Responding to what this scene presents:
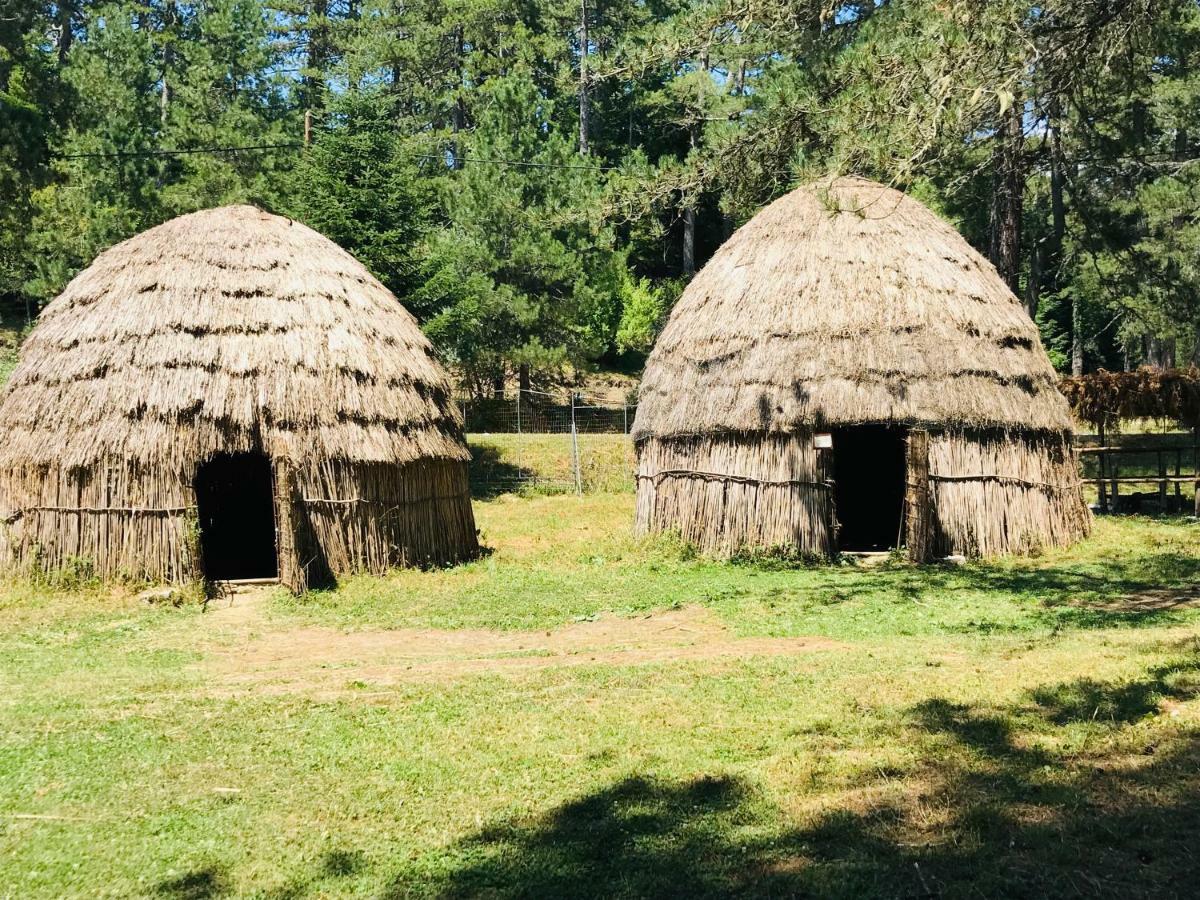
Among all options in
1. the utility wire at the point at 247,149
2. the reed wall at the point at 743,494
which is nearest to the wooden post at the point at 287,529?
the reed wall at the point at 743,494

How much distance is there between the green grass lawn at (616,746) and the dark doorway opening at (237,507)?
623 cm

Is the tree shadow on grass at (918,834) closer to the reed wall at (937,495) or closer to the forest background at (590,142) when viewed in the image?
the forest background at (590,142)

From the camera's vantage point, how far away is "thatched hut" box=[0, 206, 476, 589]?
44.2 feet

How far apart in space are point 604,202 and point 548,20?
109 feet

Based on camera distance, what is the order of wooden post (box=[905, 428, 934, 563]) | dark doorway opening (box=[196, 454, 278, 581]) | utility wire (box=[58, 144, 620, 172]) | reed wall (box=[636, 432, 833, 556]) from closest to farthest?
wooden post (box=[905, 428, 934, 563]) → reed wall (box=[636, 432, 833, 556]) → dark doorway opening (box=[196, 454, 278, 581]) → utility wire (box=[58, 144, 620, 172])

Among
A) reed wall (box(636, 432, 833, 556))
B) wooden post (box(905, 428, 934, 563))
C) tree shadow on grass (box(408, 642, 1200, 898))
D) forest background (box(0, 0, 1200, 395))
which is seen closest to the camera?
tree shadow on grass (box(408, 642, 1200, 898))

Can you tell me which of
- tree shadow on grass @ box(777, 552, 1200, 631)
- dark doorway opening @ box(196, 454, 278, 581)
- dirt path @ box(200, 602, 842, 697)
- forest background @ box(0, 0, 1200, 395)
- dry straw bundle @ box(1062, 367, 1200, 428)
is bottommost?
dirt path @ box(200, 602, 842, 697)

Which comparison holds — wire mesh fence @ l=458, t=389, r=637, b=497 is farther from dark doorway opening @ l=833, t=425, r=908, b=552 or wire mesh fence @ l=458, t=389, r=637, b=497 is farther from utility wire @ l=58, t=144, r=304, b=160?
utility wire @ l=58, t=144, r=304, b=160

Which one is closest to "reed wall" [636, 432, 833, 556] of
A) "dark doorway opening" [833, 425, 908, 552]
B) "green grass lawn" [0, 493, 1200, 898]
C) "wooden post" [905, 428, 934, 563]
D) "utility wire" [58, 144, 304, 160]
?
"wooden post" [905, 428, 934, 563]

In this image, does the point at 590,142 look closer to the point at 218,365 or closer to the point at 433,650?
the point at 218,365

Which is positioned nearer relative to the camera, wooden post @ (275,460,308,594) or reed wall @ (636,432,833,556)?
wooden post @ (275,460,308,594)

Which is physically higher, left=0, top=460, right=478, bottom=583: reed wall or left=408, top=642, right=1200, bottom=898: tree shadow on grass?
left=0, top=460, right=478, bottom=583: reed wall

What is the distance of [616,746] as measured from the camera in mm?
7066

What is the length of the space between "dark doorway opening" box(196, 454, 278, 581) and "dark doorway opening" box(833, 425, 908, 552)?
412 inches
